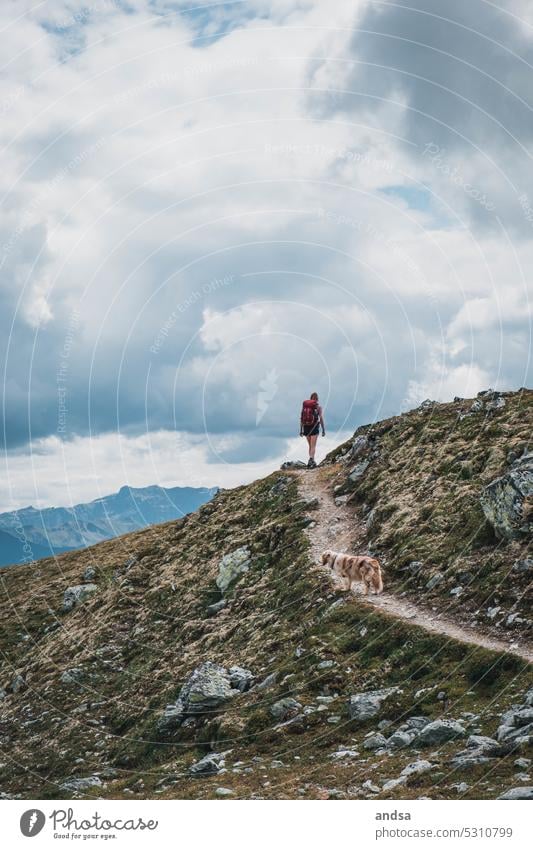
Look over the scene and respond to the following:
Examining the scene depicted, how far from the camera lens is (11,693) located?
43.9 metres

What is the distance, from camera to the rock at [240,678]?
2941 centimetres

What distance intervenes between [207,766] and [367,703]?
5596 mm

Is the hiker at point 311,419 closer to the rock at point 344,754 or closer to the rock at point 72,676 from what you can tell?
the rock at point 72,676

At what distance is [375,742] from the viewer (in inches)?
817

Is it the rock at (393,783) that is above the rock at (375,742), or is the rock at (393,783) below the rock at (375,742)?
below

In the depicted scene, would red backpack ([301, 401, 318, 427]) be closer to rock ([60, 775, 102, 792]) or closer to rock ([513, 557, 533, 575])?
rock ([513, 557, 533, 575])

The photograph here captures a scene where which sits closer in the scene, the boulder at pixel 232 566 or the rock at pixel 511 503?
the rock at pixel 511 503

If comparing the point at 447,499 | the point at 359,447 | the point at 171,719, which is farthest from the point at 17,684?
the point at 447,499

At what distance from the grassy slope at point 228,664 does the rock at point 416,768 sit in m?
0.27

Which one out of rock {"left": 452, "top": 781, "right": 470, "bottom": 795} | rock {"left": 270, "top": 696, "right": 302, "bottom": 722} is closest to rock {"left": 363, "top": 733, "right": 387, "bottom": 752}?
rock {"left": 452, "top": 781, "right": 470, "bottom": 795}

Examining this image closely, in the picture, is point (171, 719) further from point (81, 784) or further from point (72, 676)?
point (72, 676)

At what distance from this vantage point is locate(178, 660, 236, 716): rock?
2922 cm

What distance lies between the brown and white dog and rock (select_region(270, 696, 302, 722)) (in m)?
7.41

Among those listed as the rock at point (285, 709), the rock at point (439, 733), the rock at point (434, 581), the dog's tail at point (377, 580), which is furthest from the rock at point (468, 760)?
the dog's tail at point (377, 580)
